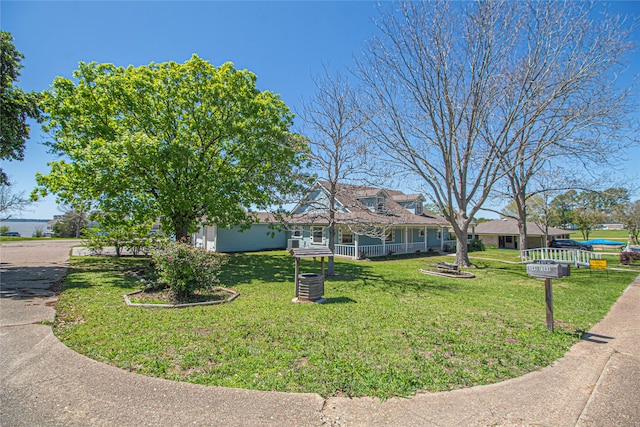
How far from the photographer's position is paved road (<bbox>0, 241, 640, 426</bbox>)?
3061mm

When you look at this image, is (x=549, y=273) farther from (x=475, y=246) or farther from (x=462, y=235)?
(x=475, y=246)

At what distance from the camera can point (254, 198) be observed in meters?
14.7

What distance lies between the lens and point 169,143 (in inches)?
502

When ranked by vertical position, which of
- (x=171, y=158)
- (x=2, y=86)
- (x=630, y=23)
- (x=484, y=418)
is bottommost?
(x=484, y=418)

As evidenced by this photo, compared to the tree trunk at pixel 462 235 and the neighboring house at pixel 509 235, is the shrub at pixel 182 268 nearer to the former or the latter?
the tree trunk at pixel 462 235

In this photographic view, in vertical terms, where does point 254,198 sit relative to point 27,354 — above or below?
above

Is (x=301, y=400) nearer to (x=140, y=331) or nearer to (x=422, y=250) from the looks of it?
(x=140, y=331)

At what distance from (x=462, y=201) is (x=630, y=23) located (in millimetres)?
9009

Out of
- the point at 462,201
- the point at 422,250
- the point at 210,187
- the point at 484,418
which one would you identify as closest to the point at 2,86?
the point at 210,187

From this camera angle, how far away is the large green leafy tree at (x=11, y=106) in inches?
433

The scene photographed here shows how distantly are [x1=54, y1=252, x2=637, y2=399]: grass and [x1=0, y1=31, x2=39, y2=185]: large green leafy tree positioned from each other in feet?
19.2

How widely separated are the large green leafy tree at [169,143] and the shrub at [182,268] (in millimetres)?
4735

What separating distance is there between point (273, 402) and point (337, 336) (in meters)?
2.27

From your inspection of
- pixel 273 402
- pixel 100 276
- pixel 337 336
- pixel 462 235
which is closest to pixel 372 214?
pixel 462 235
